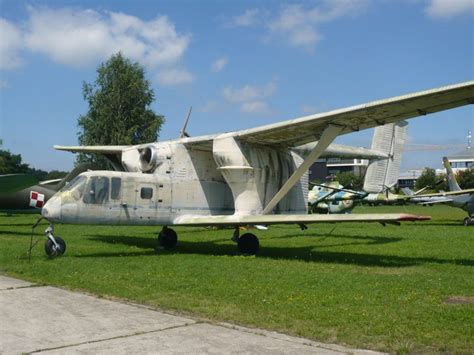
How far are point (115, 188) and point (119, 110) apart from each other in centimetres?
3638

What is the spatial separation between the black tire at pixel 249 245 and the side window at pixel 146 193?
2.58 m

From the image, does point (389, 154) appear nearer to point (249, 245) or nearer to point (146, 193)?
point (249, 245)

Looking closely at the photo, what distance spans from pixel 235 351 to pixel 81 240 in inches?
504

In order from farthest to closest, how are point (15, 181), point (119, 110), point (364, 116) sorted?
point (119, 110), point (15, 181), point (364, 116)

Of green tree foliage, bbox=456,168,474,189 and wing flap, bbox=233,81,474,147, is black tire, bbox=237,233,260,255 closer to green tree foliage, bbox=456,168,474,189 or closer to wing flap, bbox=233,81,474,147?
wing flap, bbox=233,81,474,147

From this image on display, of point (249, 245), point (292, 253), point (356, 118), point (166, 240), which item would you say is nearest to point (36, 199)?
point (166, 240)

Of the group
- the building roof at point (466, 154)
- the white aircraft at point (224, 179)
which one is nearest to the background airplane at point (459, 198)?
the white aircraft at point (224, 179)

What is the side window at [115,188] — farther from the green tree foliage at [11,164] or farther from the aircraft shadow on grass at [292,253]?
the green tree foliage at [11,164]

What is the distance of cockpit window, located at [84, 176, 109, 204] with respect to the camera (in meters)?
12.7

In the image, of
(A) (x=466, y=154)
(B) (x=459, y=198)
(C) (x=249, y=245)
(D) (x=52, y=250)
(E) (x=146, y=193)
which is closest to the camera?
(D) (x=52, y=250)

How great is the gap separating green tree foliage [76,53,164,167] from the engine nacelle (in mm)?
32551

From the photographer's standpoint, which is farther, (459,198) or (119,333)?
(459,198)

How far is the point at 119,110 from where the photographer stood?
158 ft

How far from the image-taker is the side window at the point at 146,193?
13438 mm
